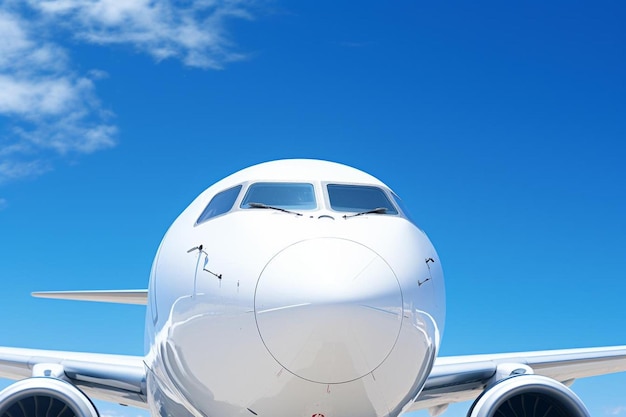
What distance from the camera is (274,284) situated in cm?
626

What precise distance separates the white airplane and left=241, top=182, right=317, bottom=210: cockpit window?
0.07 feet

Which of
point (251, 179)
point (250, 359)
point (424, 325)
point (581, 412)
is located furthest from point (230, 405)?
point (581, 412)

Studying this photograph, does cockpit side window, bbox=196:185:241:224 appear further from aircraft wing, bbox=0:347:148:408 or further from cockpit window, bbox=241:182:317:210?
aircraft wing, bbox=0:347:148:408

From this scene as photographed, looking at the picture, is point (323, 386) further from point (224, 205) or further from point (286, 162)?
point (286, 162)

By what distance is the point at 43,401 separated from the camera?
1002 centimetres

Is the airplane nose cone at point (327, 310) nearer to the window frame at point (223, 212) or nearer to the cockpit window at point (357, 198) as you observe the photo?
the cockpit window at point (357, 198)

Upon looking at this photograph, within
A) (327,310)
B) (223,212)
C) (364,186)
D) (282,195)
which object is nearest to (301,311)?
(327,310)

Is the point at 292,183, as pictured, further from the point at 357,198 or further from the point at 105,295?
the point at 105,295

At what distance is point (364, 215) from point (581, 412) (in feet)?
13.4

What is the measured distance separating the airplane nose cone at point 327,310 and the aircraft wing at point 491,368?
5.13 metres

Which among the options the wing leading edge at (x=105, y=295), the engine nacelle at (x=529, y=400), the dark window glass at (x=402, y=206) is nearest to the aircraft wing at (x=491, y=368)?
the engine nacelle at (x=529, y=400)

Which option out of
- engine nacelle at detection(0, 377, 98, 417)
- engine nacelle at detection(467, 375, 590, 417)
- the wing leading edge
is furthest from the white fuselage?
the wing leading edge

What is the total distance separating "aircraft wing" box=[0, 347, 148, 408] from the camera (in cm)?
1216

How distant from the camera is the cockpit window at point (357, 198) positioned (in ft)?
25.6
